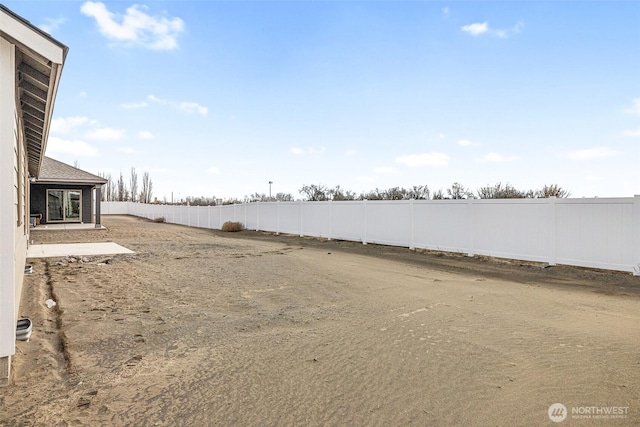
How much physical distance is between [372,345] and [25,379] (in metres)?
3.05

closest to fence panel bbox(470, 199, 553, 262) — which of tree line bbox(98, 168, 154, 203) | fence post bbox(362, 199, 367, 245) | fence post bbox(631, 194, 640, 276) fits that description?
fence post bbox(631, 194, 640, 276)

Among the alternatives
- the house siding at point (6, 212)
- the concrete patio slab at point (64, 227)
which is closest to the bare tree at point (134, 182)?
the concrete patio slab at point (64, 227)

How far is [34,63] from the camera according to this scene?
161 inches

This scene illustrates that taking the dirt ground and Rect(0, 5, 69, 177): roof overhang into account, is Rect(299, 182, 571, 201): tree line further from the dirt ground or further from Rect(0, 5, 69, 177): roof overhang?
Rect(0, 5, 69, 177): roof overhang

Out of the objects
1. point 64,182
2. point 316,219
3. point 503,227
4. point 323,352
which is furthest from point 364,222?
point 64,182

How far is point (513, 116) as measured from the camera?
15.0 m

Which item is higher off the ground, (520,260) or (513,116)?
(513,116)

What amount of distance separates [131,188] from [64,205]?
5601 centimetres

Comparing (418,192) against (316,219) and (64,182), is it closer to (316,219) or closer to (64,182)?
(316,219)

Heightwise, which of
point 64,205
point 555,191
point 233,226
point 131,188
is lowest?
point 233,226

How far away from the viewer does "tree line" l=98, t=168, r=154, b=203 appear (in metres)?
72.2

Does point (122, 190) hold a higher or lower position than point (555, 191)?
higher

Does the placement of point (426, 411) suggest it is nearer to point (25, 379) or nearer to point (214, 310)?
point (25, 379)

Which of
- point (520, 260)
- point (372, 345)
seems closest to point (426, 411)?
point (372, 345)
